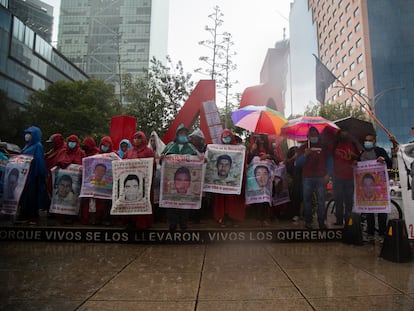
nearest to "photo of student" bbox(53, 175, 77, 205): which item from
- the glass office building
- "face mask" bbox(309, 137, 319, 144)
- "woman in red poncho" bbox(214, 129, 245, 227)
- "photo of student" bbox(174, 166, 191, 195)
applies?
"photo of student" bbox(174, 166, 191, 195)

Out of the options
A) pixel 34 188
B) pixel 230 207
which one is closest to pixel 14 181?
pixel 34 188

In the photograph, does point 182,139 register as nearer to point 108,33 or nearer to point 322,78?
point 322,78

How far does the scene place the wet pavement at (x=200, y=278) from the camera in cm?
267

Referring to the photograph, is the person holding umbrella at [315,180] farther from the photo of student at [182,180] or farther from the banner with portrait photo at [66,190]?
the banner with portrait photo at [66,190]

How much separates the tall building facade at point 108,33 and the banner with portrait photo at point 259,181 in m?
79.4

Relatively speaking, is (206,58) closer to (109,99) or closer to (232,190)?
(232,190)

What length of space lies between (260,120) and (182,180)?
11.8 feet

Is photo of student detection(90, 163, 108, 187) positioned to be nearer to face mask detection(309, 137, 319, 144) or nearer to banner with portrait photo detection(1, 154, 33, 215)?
banner with portrait photo detection(1, 154, 33, 215)

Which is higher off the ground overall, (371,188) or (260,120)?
(260,120)

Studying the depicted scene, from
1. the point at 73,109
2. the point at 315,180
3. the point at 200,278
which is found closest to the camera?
the point at 200,278

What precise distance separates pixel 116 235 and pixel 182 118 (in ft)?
16.9

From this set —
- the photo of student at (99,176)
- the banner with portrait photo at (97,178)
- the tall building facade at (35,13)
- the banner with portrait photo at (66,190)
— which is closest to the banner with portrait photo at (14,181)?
the banner with portrait photo at (66,190)

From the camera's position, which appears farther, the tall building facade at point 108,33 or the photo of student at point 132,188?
the tall building facade at point 108,33

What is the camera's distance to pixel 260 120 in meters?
8.21
